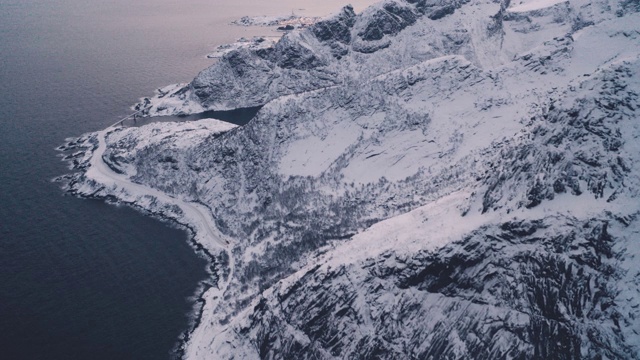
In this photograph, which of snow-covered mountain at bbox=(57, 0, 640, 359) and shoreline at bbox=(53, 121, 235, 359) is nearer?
snow-covered mountain at bbox=(57, 0, 640, 359)

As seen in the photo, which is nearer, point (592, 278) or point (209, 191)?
point (592, 278)

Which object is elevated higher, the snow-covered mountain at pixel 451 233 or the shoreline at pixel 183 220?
the snow-covered mountain at pixel 451 233

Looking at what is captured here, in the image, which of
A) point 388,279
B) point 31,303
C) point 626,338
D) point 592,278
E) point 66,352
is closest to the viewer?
point 626,338

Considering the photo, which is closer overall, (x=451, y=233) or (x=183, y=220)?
(x=451, y=233)

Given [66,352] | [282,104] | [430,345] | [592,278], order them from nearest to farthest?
[592,278], [430,345], [66,352], [282,104]

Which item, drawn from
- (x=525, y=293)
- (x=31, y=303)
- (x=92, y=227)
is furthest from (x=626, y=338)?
(x=92, y=227)

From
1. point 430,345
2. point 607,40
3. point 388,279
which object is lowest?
point 430,345

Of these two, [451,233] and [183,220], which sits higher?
[451,233]

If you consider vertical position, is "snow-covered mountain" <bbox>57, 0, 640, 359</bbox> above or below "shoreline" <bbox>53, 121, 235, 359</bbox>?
above

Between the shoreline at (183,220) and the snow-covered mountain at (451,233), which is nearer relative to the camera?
the snow-covered mountain at (451,233)

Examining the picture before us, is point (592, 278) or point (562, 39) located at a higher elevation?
point (562, 39)

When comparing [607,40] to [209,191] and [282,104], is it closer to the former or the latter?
[282,104]
